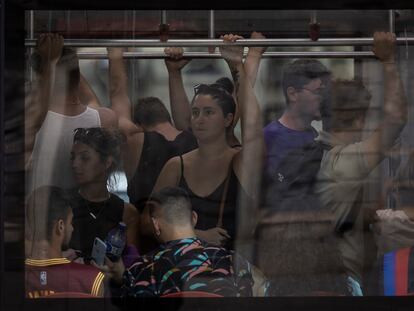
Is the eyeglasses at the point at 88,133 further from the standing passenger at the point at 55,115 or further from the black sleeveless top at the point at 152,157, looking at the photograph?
the black sleeveless top at the point at 152,157

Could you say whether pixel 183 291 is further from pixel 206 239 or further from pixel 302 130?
pixel 302 130

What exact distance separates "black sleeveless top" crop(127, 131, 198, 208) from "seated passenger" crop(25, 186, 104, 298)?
263 millimetres

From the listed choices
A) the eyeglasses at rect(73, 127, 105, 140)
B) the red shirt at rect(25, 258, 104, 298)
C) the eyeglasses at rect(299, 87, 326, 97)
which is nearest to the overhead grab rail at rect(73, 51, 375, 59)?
the eyeglasses at rect(299, 87, 326, 97)

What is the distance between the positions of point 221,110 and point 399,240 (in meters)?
0.78

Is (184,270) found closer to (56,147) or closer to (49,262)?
(49,262)

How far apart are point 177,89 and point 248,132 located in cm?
29

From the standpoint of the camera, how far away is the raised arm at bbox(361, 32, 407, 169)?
416 centimetres

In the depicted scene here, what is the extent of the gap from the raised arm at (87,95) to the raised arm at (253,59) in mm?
539

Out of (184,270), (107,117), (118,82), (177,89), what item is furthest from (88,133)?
(184,270)

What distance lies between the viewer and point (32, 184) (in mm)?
4137

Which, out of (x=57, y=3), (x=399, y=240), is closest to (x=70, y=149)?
(x=57, y=3)

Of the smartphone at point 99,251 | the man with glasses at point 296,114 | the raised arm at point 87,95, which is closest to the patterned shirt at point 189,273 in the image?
the smartphone at point 99,251

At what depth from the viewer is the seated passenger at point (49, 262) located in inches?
162

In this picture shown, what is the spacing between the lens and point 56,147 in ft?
13.7
